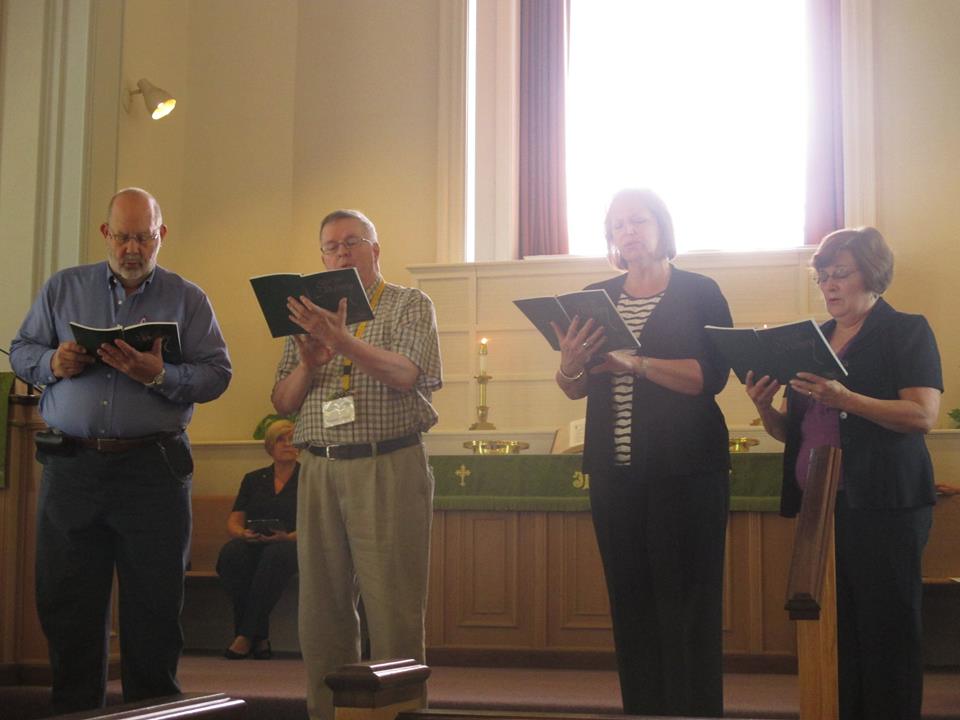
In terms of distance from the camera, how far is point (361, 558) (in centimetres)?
334

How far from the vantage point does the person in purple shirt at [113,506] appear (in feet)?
11.1

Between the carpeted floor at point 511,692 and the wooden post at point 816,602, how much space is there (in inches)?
66.4

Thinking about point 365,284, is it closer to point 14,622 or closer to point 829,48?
point 14,622

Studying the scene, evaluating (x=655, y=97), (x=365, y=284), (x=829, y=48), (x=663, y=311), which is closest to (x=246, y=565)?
(x=365, y=284)

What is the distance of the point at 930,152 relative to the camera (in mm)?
7254

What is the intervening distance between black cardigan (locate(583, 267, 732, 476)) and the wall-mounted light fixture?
4.30m

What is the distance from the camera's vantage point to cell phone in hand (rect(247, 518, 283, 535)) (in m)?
5.92

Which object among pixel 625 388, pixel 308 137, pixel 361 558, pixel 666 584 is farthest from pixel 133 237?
pixel 308 137

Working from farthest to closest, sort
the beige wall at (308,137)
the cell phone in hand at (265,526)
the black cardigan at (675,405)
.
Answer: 1. the beige wall at (308,137)
2. the cell phone in hand at (265,526)
3. the black cardigan at (675,405)

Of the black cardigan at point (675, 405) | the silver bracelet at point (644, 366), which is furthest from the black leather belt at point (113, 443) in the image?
the silver bracelet at point (644, 366)

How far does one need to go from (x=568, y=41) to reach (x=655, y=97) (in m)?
0.67

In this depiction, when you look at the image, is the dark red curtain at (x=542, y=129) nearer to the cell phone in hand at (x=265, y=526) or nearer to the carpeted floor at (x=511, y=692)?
the cell phone in hand at (x=265, y=526)

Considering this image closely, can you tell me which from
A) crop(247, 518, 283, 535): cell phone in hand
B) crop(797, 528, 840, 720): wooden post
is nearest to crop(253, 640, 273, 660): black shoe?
crop(247, 518, 283, 535): cell phone in hand

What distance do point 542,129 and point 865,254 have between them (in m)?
4.99
